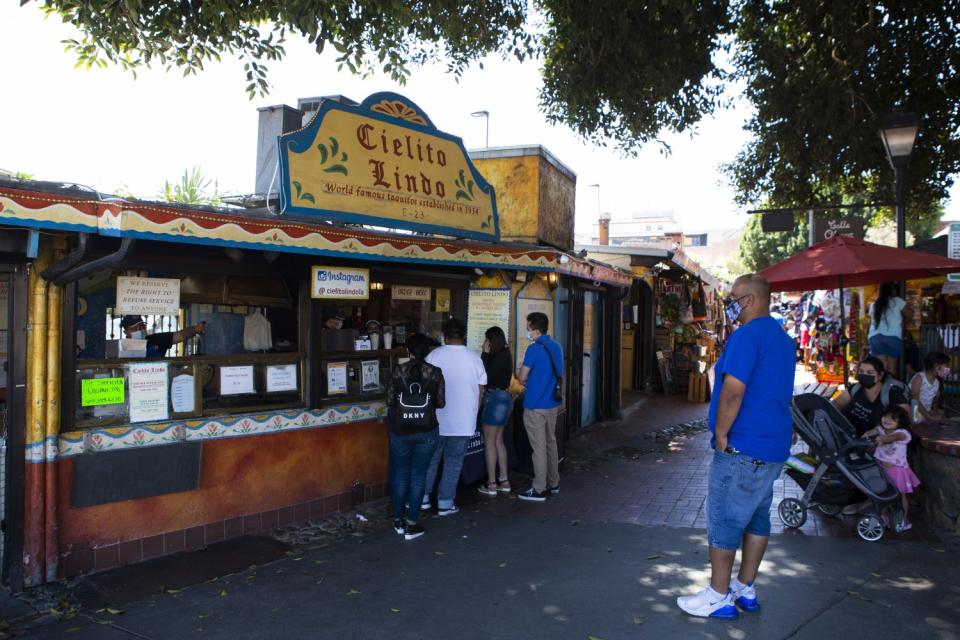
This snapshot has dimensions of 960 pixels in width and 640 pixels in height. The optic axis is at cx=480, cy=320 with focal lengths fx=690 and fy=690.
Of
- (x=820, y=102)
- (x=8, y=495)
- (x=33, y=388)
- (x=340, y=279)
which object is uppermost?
→ (x=820, y=102)

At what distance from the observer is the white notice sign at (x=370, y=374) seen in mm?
6957

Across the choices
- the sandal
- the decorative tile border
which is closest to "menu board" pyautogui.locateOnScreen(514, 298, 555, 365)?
the sandal

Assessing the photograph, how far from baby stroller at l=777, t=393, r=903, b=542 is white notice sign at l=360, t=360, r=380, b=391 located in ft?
12.8

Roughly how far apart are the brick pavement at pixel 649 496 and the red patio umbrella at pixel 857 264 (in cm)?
194

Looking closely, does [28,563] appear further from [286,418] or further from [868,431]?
[868,431]

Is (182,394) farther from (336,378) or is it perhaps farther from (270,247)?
(336,378)

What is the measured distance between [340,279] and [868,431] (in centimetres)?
493

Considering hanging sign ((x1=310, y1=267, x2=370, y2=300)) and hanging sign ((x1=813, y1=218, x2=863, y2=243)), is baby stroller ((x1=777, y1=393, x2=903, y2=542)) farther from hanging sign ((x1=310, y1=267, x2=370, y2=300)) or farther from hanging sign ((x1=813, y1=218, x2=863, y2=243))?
hanging sign ((x1=813, y1=218, x2=863, y2=243))

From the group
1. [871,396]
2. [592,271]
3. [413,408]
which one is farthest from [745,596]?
[592,271]

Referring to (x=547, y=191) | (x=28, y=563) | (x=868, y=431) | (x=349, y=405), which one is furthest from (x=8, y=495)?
(x=547, y=191)

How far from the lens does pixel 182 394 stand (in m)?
5.48

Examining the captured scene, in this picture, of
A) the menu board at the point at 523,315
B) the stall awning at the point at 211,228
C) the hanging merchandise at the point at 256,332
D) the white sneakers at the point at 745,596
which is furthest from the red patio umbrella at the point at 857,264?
the hanging merchandise at the point at 256,332

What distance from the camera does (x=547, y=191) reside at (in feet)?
32.4

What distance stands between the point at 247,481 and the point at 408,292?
8.49 ft
